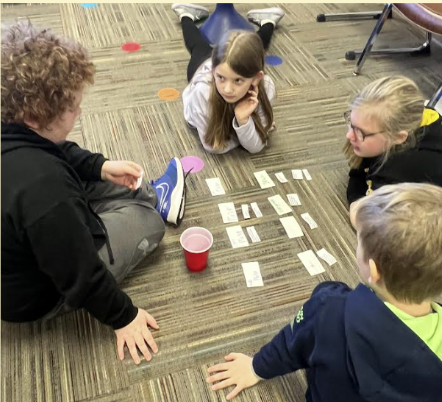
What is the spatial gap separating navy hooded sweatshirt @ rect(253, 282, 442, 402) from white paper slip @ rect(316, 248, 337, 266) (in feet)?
2.36

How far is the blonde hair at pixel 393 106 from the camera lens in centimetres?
164

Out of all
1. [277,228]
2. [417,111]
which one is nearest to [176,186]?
[277,228]

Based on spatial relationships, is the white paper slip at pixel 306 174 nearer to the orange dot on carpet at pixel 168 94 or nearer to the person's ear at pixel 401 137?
the person's ear at pixel 401 137

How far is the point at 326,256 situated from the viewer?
182 cm

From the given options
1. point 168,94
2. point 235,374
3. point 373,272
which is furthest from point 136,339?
point 168,94

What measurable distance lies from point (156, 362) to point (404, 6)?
2289 millimetres

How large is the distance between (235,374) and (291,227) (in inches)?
27.7

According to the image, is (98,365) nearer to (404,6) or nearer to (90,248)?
(90,248)

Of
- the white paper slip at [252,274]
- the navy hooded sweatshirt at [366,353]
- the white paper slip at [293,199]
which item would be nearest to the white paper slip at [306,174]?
the white paper slip at [293,199]

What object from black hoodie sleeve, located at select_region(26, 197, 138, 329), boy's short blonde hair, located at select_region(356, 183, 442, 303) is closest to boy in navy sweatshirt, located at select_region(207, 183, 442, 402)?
boy's short blonde hair, located at select_region(356, 183, 442, 303)

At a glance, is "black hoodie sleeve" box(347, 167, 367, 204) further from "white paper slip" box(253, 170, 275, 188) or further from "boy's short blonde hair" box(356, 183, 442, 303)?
"boy's short blonde hair" box(356, 183, 442, 303)

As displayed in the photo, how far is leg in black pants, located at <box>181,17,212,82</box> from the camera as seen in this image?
260 centimetres

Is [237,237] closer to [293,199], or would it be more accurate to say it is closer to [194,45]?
[293,199]

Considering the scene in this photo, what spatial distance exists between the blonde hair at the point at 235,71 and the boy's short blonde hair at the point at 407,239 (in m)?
1.14
